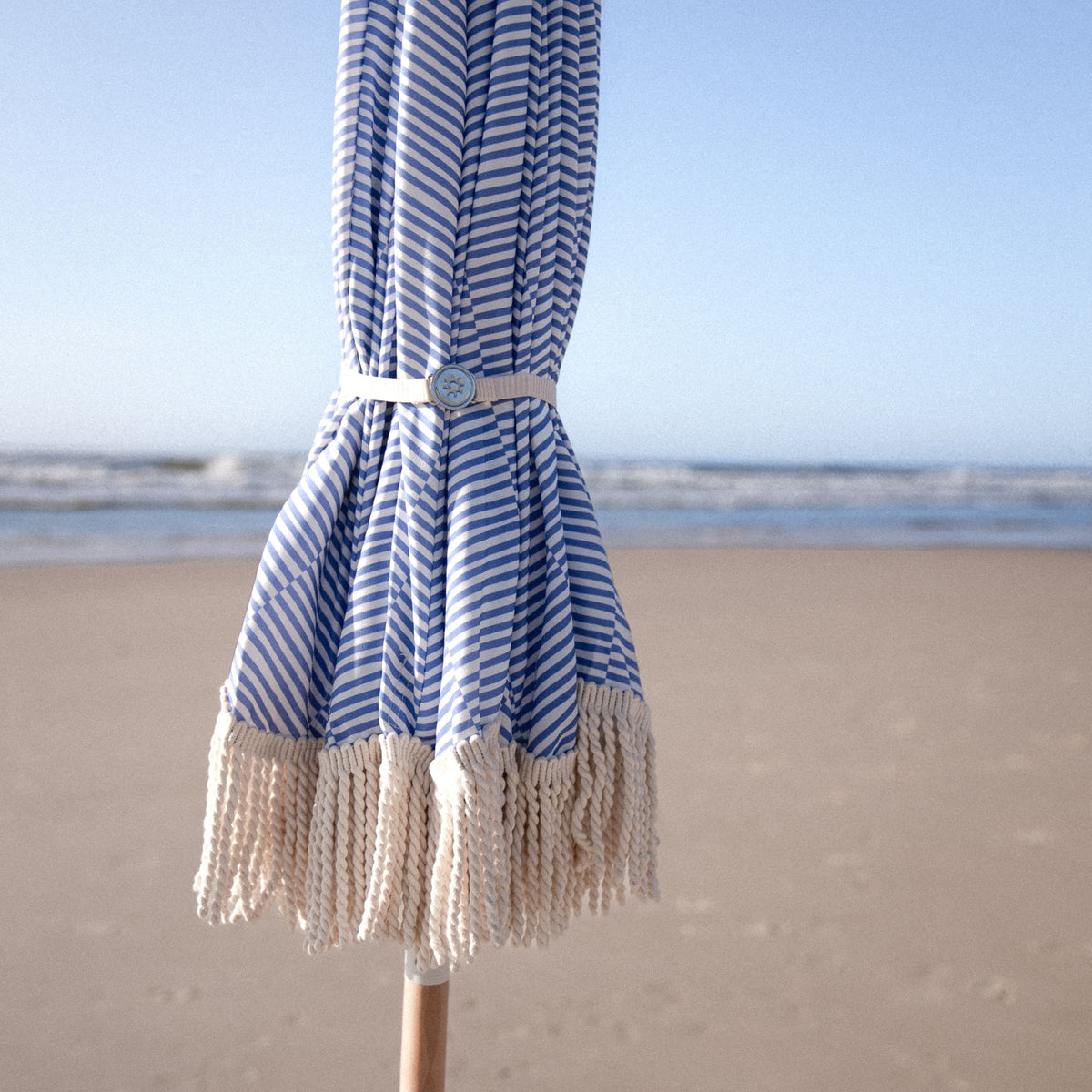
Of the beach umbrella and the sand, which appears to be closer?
the beach umbrella

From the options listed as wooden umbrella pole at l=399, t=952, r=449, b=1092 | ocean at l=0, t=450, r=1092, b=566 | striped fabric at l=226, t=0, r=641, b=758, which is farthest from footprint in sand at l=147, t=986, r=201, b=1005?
ocean at l=0, t=450, r=1092, b=566

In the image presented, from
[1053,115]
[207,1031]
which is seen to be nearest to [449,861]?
[207,1031]

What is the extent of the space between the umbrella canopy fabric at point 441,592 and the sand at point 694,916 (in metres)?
1.04

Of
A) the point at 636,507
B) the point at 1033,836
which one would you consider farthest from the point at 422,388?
the point at 636,507

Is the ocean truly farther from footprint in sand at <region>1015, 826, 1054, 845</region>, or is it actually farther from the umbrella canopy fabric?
the umbrella canopy fabric

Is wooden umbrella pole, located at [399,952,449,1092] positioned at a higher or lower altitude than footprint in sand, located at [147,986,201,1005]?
higher

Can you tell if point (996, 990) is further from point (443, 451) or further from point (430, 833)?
point (443, 451)

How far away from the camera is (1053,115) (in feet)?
28.3

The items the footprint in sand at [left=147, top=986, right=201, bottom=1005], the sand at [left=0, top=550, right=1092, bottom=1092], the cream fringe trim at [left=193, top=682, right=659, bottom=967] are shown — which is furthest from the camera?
the footprint in sand at [left=147, top=986, right=201, bottom=1005]

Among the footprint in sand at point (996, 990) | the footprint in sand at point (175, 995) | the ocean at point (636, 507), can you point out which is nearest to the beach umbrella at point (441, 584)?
the footprint in sand at point (175, 995)

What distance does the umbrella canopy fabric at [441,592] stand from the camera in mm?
888

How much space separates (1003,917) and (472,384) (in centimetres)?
210

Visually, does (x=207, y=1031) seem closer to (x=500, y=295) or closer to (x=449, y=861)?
(x=449, y=861)

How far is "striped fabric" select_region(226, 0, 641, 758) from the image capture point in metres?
0.90
